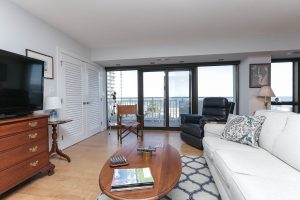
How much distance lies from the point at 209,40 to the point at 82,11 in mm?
2674

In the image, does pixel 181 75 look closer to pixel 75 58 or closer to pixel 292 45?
pixel 292 45

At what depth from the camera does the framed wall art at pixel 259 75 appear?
4070 millimetres

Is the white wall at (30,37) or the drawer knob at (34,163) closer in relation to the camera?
the drawer knob at (34,163)

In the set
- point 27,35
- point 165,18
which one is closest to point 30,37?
point 27,35

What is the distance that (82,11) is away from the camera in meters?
2.54

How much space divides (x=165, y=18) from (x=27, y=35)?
2136 mm

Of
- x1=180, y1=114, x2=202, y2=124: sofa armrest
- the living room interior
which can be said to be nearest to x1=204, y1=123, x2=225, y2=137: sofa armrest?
the living room interior

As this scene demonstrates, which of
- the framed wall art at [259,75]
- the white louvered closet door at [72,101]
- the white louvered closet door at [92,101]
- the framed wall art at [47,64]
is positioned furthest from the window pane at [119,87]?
the framed wall art at [259,75]

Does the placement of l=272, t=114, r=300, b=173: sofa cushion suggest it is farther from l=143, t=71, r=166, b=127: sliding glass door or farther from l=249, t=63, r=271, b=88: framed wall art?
l=143, t=71, r=166, b=127: sliding glass door

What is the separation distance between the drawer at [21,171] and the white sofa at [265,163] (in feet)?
6.81

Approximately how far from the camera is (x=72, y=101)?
3613mm

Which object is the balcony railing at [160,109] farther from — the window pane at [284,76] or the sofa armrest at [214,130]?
the sofa armrest at [214,130]

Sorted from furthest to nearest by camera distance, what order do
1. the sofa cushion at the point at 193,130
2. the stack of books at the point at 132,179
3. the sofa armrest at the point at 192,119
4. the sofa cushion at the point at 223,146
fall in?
the sofa armrest at the point at 192,119, the sofa cushion at the point at 193,130, the sofa cushion at the point at 223,146, the stack of books at the point at 132,179

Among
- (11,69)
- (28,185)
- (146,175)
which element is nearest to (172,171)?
→ (146,175)
